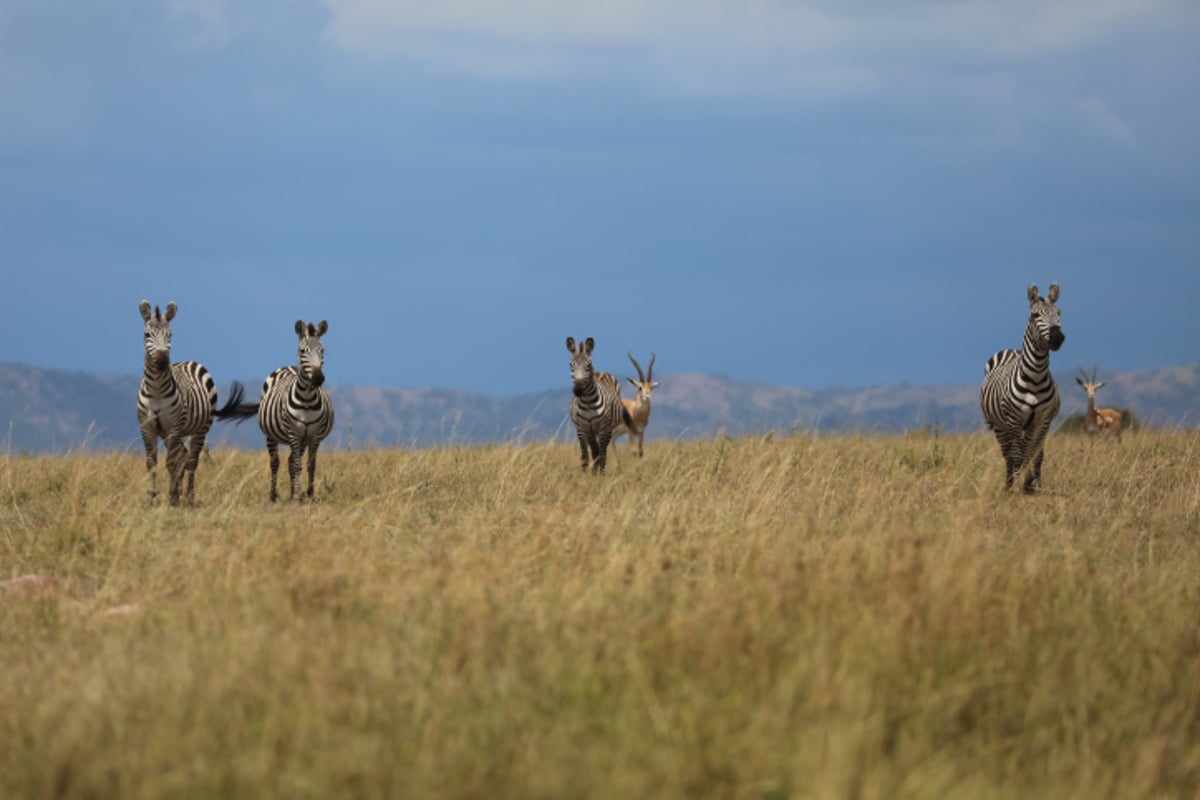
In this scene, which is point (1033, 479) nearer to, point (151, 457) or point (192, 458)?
point (192, 458)

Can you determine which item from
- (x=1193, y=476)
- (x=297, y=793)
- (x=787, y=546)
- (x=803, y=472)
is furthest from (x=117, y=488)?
(x=1193, y=476)

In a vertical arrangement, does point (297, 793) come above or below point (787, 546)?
below

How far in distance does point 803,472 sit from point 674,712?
422 inches

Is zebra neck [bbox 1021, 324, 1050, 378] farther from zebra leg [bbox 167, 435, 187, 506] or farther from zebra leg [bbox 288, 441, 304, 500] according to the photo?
zebra leg [bbox 167, 435, 187, 506]

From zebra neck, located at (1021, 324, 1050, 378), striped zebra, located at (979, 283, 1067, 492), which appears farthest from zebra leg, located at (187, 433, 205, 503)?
zebra neck, located at (1021, 324, 1050, 378)

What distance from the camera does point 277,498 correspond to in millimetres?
15477

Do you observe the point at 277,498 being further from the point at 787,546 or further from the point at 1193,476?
the point at 1193,476

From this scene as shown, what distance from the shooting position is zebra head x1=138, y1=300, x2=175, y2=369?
1457cm

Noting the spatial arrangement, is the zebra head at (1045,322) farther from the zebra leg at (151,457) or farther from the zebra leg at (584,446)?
the zebra leg at (151,457)

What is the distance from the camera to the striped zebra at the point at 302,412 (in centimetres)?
1501

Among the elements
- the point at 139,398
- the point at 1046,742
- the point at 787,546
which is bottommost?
the point at 1046,742

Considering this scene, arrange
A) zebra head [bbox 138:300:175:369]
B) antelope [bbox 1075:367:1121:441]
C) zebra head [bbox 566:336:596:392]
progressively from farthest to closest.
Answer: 1. antelope [bbox 1075:367:1121:441]
2. zebra head [bbox 566:336:596:392]
3. zebra head [bbox 138:300:175:369]

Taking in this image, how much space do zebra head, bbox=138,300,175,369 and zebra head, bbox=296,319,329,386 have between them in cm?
145

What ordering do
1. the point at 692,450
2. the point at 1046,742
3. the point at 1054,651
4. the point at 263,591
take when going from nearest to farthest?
the point at 1046,742, the point at 1054,651, the point at 263,591, the point at 692,450
